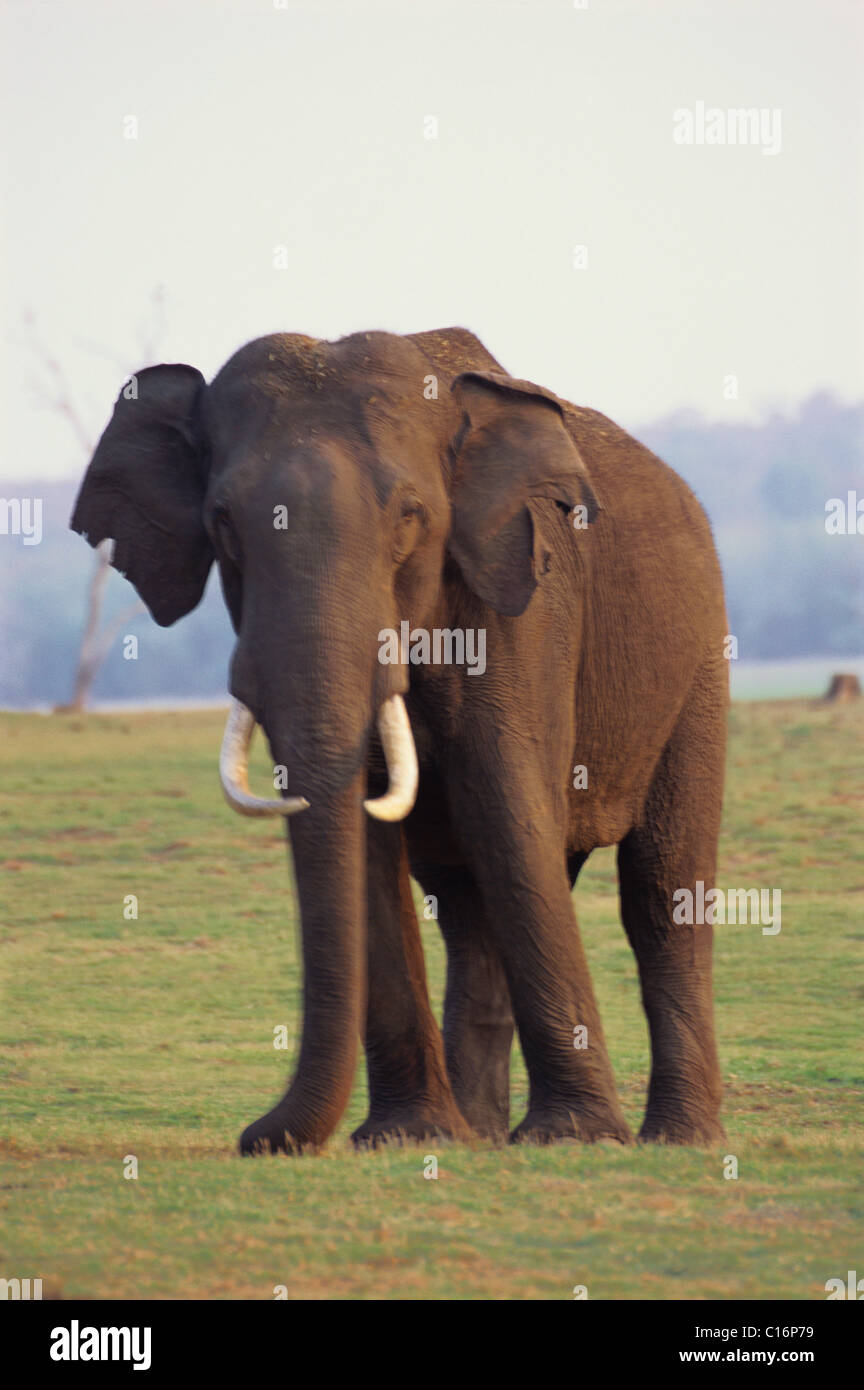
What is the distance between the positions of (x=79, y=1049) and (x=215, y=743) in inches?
667

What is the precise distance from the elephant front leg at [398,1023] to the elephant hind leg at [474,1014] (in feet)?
4.04

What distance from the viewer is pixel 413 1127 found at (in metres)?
12.5

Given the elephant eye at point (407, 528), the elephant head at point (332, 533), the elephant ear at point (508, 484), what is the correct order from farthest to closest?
the elephant ear at point (508, 484) → the elephant eye at point (407, 528) → the elephant head at point (332, 533)

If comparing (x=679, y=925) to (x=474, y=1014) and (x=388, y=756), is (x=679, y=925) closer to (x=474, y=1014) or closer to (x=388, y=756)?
(x=474, y=1014)

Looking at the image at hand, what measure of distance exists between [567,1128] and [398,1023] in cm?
100

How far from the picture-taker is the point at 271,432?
38.2ft

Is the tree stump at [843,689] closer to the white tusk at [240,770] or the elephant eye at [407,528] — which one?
the elephant eye at [407,528]

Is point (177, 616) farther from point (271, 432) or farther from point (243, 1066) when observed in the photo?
point (243, 1066)

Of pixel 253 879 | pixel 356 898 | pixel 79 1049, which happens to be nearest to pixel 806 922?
pixel 253 879

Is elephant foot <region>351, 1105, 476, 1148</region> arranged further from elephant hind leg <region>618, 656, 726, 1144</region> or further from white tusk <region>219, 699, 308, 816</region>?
white tusk <region>219, 699, 308, 816</region>

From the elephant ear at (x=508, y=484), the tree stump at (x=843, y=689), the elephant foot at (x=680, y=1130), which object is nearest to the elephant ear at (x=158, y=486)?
the elephant ear at (x=508, y=484)

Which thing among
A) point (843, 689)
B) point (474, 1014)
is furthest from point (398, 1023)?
point (843, 689)

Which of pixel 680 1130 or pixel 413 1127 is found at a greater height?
pixel 413 1127

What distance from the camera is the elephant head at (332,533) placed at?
1114 centimetres
